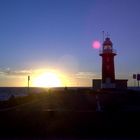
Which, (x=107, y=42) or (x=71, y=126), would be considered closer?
(x=71, y=126)

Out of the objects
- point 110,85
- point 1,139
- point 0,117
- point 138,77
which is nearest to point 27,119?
point 0,117

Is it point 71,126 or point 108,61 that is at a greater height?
point 108,61

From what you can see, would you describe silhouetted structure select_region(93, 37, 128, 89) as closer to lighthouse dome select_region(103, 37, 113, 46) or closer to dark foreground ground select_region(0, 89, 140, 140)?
lighthouse dome select_region(103, 37, 113, 46)

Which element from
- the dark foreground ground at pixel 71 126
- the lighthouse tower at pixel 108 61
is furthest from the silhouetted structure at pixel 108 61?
the dark foreground ground at pixel 71 126

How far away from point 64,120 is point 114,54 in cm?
4902

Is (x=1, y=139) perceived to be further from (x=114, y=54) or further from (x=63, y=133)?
(x=114, y=54)

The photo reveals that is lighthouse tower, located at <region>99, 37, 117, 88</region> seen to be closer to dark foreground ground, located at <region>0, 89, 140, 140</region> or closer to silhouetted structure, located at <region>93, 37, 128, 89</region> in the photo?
silhouetted structure, located at <region>93, 37, 128, 89</region>

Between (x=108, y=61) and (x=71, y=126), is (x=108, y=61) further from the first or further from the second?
(x=71, y=126)

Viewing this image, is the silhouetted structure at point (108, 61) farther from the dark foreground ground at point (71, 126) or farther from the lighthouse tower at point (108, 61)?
Result: the dark foreground ground at point (71, 126)

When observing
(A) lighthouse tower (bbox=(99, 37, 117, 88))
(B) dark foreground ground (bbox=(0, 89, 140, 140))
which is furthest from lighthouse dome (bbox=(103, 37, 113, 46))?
(B) dark foreground ground (bbox=(0, 89, 140, 140))

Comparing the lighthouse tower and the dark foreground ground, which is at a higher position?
the lighthouse tower

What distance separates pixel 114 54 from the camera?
220ft

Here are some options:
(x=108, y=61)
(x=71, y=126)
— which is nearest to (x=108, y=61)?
(x=108, y=61)

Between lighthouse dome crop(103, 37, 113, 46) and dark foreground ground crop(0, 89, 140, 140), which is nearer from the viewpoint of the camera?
dark foreground ground crop(0, 89, 140, 140)
